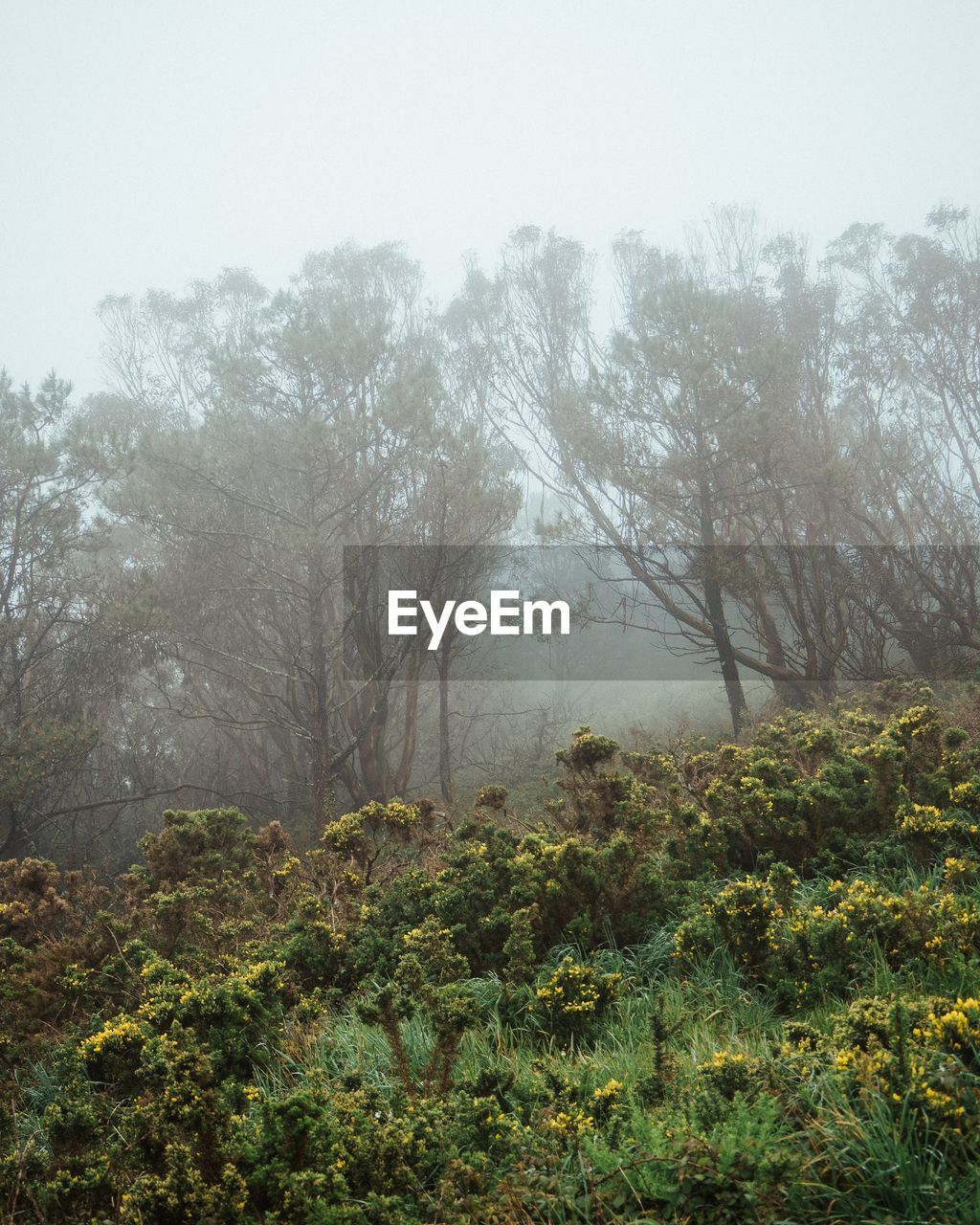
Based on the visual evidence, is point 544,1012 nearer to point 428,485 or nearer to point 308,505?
point 308,505

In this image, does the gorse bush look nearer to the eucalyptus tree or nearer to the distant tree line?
the eucalyptus tree

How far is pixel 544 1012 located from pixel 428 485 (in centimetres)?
1051

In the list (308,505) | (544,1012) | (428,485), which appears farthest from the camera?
(428,485)

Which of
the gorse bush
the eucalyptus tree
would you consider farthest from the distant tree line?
the gorse bush

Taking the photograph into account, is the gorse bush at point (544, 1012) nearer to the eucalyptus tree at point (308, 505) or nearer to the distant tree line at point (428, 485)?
the eucalyptus tree at point (308, 505)

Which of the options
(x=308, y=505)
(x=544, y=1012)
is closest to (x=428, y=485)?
(x=308, y=505)

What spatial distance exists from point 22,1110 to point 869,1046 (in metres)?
3.28

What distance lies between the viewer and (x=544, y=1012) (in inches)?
131

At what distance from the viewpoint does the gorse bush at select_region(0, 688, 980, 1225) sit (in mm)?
2029

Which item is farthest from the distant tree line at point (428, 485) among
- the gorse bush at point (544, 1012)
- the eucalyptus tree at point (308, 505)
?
the gorse bush at point (544, 1012)

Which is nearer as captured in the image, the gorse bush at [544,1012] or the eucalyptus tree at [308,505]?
the gorse bush at [544,1012]

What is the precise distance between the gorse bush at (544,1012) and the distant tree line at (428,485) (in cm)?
594

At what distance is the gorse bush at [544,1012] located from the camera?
203cm

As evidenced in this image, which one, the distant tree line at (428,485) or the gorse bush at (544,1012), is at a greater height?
the distant tree line at (428,485)
